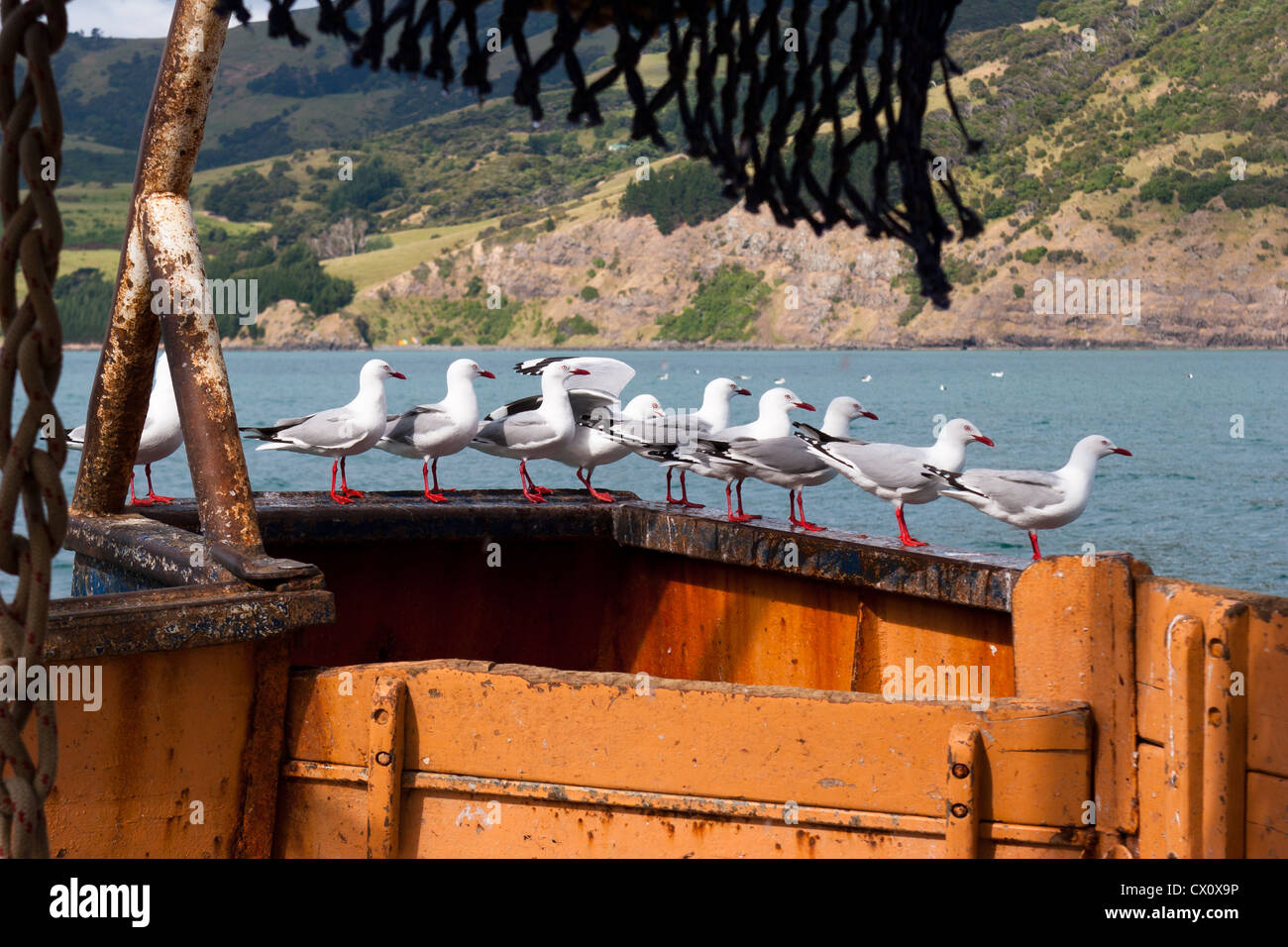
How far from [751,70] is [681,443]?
558cm

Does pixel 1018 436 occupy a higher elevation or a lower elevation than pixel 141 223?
lower

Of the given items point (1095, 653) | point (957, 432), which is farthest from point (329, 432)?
point (1095, 653)

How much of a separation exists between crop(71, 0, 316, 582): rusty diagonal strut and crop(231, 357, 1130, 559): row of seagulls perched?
1.67 metres

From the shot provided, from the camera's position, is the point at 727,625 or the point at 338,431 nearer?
the point at 727,625

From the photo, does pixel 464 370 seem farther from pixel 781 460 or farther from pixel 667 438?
pixel 781 460

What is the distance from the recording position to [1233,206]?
108 meters

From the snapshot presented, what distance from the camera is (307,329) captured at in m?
141

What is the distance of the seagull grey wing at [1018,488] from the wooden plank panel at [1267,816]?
3695mm

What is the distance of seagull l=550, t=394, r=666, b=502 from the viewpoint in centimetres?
811

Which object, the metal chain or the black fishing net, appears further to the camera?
the black fishing net

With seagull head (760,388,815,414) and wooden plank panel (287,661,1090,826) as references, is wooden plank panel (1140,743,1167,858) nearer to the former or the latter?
wooden plank panel (287,661,1090,826)

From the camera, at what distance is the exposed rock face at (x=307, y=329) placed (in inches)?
5443

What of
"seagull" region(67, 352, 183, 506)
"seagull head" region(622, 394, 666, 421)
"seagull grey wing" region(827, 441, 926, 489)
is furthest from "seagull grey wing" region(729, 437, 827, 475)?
"seagull" region(67, 352, 183, 506)
